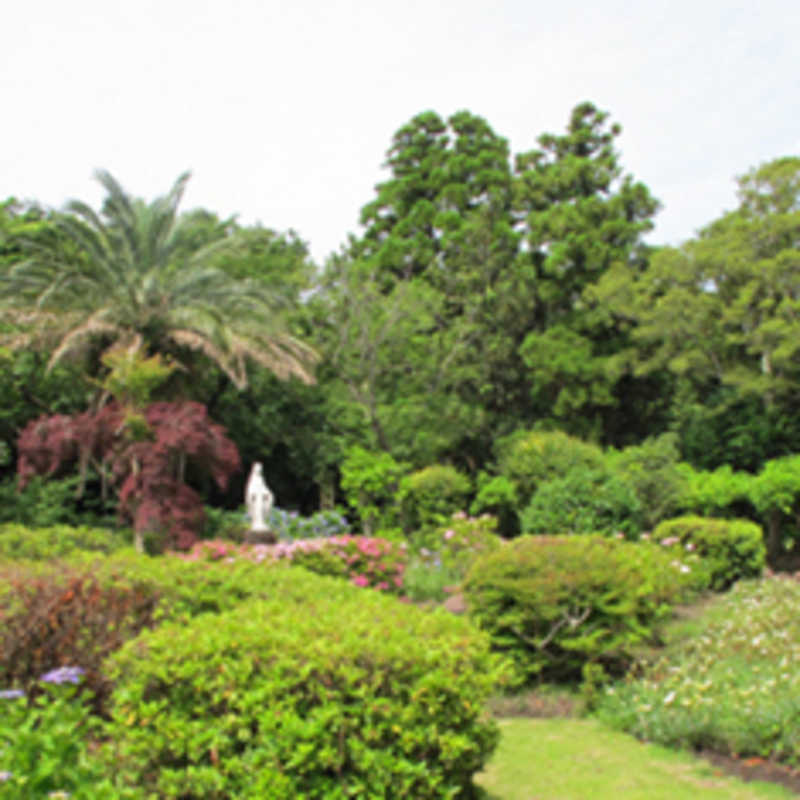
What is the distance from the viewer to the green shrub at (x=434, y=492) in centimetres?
1698

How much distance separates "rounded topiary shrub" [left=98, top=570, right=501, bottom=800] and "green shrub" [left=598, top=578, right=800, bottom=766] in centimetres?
211

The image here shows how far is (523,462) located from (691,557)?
19.9ft

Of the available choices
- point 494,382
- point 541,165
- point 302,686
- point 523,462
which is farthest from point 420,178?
point 302,686

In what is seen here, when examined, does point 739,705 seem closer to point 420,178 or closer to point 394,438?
point 394,438

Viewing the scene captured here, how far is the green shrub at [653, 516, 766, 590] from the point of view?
12219 millimetres

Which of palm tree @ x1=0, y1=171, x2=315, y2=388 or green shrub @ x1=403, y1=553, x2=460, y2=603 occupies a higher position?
palm tree @ x1=0, y1=171, x2=315, y2=388

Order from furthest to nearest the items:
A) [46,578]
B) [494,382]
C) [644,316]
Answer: [494,382], [644,316], [46,578]

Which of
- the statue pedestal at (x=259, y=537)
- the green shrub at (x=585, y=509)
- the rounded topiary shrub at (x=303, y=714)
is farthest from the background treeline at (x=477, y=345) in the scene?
the rounded topiary shrub at (x=303, y=714)

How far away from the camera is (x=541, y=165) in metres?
25.4

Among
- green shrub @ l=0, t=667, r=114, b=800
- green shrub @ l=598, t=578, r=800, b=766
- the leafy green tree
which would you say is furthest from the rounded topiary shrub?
the leafy green tree

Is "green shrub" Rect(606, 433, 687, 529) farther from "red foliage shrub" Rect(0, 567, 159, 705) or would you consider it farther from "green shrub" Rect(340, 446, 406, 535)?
"red foliage shrub" Rect(0, 567, 159, 705)

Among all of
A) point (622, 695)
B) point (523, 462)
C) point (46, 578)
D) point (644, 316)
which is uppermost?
point (644, 316)

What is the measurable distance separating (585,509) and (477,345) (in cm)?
949

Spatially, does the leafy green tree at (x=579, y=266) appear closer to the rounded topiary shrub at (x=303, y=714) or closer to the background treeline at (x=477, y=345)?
the background treeline at (x=477, y=345)
